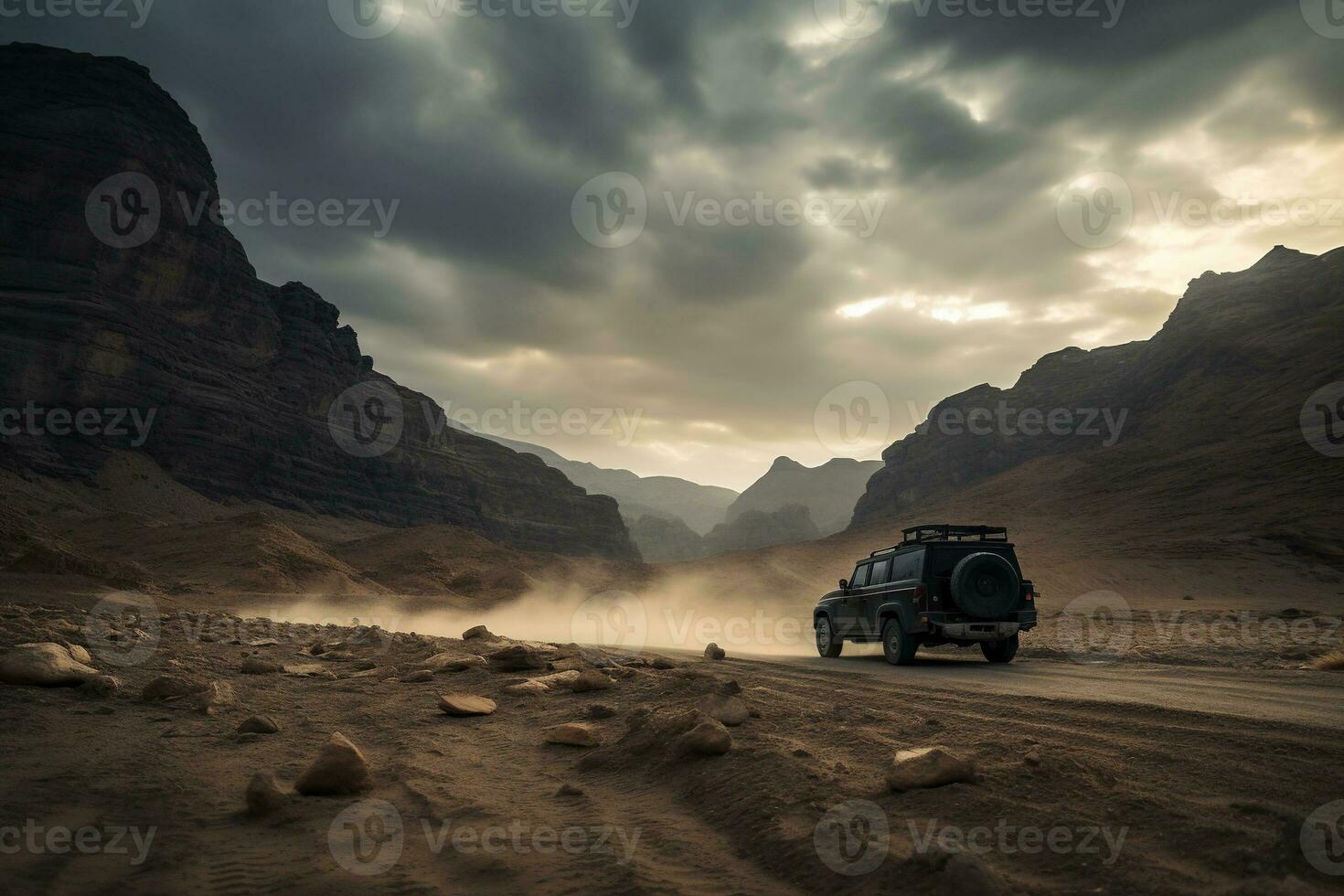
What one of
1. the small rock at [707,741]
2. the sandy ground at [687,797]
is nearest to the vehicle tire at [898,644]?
the sandy ground at [687,797]

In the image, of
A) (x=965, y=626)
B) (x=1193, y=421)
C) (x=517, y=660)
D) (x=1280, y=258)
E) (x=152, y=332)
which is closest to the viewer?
(x=517, y=660)

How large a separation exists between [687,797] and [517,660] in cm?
626

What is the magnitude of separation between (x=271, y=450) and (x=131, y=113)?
44402mm

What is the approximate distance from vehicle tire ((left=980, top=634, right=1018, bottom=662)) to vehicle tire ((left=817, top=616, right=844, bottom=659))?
127 inches

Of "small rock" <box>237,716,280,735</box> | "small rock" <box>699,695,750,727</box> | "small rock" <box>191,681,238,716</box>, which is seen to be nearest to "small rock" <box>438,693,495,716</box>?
"small rock" <box>237,716,280,735</box>

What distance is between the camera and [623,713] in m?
7.02

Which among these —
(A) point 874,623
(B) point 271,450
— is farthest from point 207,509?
(A) point 874,623

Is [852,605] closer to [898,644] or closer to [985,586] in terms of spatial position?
[898,644]

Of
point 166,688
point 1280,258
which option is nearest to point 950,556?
point 166,688

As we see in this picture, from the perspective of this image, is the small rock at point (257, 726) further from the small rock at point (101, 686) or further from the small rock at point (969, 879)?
the small rock at point (969, 879)

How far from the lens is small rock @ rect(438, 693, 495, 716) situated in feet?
24.0

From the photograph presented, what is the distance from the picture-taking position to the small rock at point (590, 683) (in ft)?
27.5

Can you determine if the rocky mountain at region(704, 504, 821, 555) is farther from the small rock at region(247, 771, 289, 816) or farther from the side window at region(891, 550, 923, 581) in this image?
the small rock at region(247, 771, 289, 816)

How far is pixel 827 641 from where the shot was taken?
15.5m
